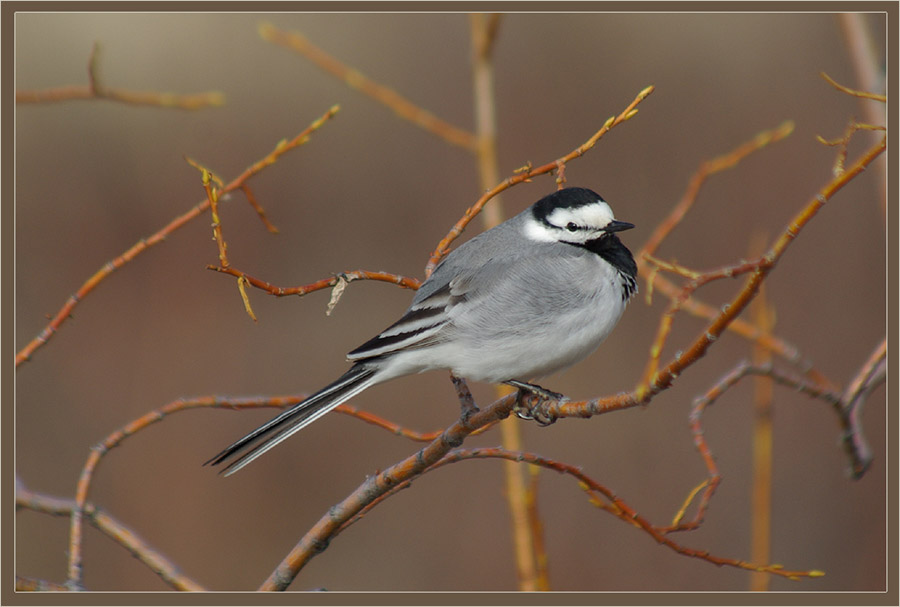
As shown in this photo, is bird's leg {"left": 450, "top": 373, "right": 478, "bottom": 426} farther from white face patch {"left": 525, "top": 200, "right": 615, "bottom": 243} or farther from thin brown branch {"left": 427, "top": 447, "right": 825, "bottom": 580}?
white face patch {"left": 525, "top": 200, "right": 615, "bottom": 243}

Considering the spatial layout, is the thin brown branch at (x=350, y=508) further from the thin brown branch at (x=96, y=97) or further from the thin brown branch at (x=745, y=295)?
the thin brown branch at (x=96, y=97)

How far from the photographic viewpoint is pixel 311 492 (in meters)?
6.03

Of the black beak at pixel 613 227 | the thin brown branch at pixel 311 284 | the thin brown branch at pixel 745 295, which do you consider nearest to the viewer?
the thin brown branch at pixel 745 295

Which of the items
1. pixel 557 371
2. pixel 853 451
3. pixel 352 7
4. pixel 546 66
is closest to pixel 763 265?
pixel 853 451

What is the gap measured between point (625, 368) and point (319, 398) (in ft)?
12.6

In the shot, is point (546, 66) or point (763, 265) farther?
point (546, 66)

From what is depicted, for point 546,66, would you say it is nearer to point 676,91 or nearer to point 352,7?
point 676,91

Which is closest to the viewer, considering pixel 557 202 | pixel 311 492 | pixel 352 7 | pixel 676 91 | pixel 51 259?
pixel 352 7

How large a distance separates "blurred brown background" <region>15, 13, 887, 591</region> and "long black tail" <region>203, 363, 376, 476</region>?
3.02m

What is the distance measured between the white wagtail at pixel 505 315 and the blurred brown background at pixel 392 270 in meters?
2.87

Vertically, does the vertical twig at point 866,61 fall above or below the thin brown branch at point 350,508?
above

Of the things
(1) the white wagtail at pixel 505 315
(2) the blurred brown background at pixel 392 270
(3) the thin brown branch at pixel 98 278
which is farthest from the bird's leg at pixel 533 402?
(2) the blurred brown background at pixel 392 270

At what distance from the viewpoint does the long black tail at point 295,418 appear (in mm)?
2617

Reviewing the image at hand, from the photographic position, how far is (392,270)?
21.1 ft
